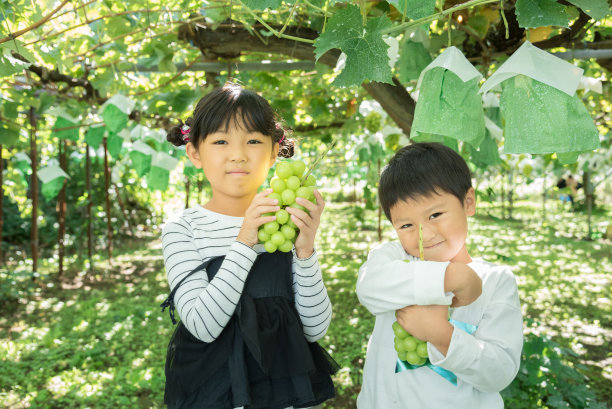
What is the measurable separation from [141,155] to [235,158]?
2295mm

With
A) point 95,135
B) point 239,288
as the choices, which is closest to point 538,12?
point 239,288

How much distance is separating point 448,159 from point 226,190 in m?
0.57

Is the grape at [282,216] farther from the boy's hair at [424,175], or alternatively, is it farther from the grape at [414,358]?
the grape at [414,358]

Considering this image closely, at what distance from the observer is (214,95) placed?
1.26 metres

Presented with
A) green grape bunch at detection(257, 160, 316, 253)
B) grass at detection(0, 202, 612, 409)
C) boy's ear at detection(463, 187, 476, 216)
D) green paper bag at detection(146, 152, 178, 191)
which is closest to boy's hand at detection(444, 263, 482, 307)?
boy's ear at detection(463, 187, 476, 216)

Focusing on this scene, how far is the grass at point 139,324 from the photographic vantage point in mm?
3141

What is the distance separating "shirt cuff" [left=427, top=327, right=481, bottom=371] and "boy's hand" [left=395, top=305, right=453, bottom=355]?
16 millimetres

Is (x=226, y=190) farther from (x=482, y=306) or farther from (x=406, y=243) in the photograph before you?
(x=482, y=306)

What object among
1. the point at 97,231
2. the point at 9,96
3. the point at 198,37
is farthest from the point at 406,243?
the point at 97,231

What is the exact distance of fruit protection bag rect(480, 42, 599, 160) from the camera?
0.66 metres

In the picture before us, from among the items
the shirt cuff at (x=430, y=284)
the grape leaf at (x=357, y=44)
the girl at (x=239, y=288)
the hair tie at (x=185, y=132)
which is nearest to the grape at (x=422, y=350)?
the shirt cuff at (x=430, y=284)

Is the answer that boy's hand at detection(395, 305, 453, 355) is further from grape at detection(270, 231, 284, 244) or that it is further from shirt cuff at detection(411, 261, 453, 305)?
grape at detection(270, 231, 284, 244)

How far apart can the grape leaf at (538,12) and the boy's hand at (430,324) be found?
554 mm

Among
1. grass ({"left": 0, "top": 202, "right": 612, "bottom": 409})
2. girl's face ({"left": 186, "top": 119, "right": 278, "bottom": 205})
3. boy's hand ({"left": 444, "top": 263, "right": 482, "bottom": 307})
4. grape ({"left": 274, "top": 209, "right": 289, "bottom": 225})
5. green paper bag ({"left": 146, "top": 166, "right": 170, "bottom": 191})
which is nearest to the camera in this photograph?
boy's hand ({"left": 444, "top": 263, "right": 482, "bottom": 307})
